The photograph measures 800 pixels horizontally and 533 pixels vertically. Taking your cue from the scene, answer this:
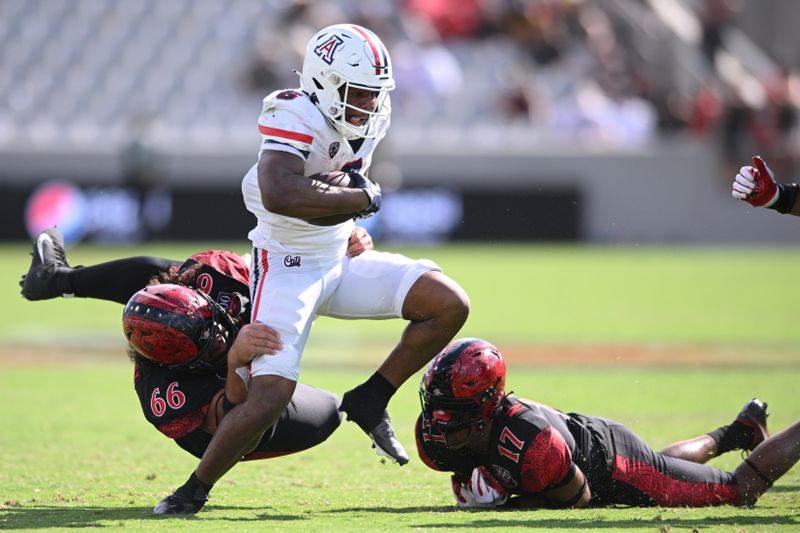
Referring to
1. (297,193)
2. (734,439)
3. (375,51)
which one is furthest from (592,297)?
(297,193)

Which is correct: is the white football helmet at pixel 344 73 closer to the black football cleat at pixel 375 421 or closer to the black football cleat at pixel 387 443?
the black football cleat at pixel 375 421

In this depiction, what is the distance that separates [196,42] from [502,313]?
12221mm

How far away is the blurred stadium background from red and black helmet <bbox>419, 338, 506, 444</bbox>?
1525 centimetres

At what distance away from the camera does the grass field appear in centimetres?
525

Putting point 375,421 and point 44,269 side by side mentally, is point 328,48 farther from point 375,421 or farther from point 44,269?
point 44,269

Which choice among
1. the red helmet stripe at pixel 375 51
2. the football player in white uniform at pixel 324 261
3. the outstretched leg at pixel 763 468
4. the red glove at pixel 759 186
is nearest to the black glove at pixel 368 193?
the football player in white uniform at pixel 324 261

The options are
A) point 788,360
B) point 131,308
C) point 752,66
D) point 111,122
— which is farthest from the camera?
point 752,66

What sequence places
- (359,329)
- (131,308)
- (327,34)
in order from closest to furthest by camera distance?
(131,308)
(327,34)
(359,329)

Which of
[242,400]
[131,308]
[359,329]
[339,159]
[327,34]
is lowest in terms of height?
[359,329]

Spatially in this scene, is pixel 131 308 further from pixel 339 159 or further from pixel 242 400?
pixel 339 159

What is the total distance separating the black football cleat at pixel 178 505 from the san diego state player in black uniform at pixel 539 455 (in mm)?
1005

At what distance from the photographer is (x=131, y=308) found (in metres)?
5.37

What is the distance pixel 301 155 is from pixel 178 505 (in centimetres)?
163

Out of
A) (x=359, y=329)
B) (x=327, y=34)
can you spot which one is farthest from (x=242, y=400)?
(x=359, y=329)
